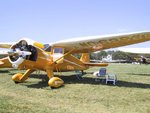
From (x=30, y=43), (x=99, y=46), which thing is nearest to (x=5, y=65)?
(x=30, y=43)

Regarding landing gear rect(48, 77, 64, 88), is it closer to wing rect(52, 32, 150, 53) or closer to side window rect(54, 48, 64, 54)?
side window rect(54, 48, 64, 54)

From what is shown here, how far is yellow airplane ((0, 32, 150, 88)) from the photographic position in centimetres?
1231

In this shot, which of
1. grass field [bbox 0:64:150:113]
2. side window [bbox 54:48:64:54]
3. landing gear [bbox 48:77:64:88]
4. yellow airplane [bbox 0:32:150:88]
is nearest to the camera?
grass field [bbox 0:64:150:113]

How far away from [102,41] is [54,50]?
275 cm

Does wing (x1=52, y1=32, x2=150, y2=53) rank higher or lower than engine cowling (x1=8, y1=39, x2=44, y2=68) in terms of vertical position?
higher

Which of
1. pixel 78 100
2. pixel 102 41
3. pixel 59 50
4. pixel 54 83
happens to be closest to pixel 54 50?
pixel 59 50

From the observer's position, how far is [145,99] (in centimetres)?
938

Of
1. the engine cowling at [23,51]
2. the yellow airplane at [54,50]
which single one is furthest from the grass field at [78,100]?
the engine cowling at [23,51]

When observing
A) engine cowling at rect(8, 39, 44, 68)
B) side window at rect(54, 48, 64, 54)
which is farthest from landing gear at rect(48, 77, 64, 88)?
side window at rect(54, 48, 64, 54)

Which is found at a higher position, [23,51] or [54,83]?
[23,51]

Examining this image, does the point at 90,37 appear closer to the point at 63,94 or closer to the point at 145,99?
the point at 63,94

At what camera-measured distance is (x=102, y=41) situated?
1280 centimetres

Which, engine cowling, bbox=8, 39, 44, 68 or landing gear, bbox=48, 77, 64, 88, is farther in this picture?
engine cowling, bbox=8, 39, 44, 68

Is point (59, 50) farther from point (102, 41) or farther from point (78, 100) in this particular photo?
point (78, 100)
